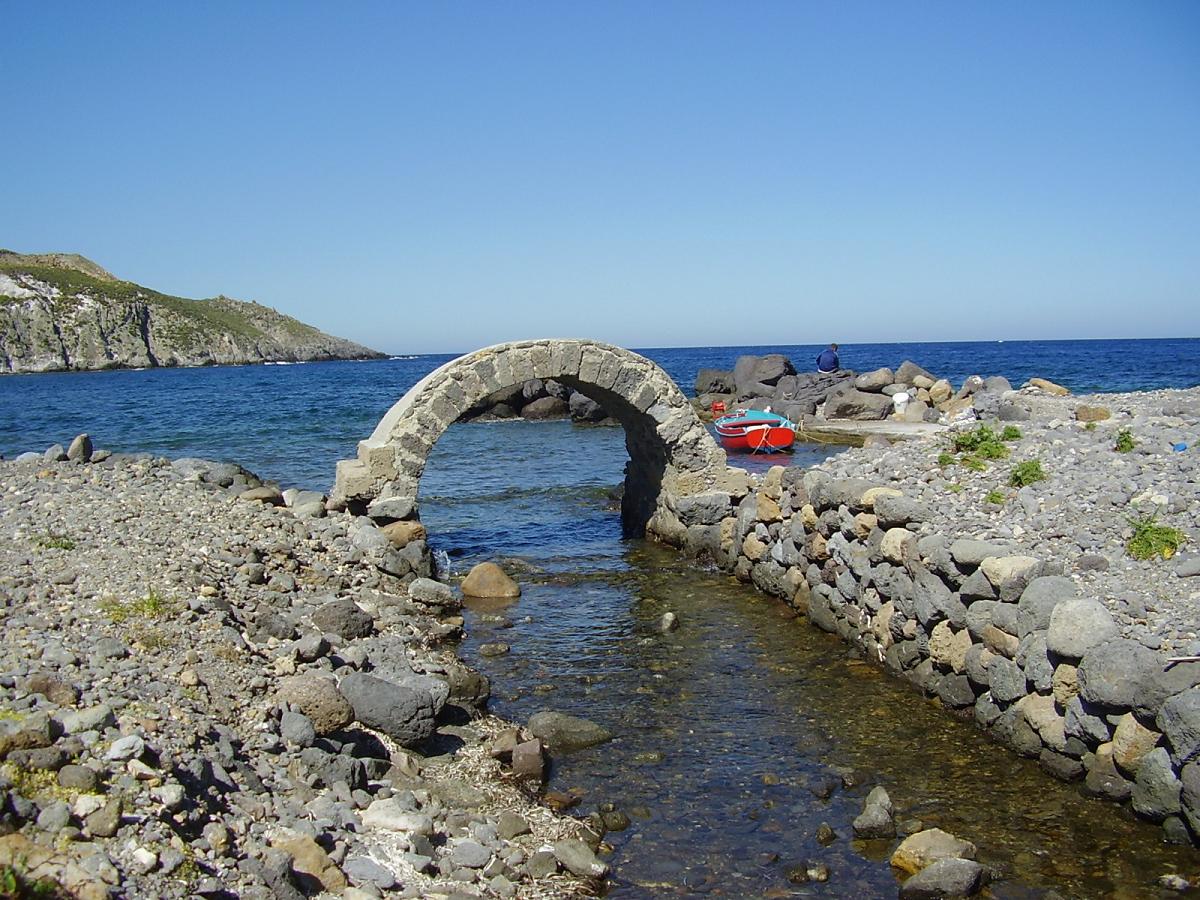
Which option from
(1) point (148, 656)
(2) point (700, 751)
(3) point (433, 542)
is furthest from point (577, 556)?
(1) point (148, 656)

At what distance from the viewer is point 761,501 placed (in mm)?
12961

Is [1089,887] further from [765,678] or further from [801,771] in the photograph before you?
[765,678]

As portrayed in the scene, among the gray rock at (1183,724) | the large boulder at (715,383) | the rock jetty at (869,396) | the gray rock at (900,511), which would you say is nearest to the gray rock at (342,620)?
the gray rock at (900,511)

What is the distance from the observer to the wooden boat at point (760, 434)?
1071 inches

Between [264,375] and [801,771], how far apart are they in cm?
8239

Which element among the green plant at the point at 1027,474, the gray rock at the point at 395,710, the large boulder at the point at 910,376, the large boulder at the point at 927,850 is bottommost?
the large boulder at the point at 927,850

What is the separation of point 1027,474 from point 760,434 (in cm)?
1716

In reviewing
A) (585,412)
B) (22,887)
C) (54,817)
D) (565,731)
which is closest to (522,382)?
(565,731)

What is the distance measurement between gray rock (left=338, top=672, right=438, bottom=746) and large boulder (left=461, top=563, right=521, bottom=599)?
17.0 ft

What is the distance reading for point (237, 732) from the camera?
645cm

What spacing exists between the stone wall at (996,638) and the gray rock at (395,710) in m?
4.56

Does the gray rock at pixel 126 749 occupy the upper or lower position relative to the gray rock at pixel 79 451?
lower

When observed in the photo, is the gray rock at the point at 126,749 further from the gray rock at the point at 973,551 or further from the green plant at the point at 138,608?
the gray rock at the point at 973,551

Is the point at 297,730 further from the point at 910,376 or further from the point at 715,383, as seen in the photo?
the point at 715,383
